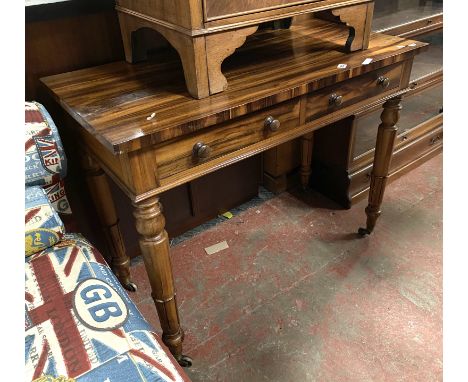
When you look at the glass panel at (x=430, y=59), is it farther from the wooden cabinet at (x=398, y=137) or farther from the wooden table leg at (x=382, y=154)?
the wooden table leg at (x=382, y=154)

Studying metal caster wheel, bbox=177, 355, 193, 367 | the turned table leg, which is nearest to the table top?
the turned table leg

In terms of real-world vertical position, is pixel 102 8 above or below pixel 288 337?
above

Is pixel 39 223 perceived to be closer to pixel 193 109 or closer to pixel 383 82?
pixel 193 109

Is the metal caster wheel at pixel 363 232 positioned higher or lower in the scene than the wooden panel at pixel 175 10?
lower

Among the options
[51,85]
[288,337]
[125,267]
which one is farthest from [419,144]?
[51,85]

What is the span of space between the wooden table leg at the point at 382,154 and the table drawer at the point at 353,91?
118 mm

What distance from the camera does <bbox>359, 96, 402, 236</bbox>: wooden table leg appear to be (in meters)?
1.49

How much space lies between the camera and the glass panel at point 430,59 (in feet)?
6.94

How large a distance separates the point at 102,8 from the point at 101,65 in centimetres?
17

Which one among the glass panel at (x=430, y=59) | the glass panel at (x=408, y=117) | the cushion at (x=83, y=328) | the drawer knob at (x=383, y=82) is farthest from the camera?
the glass panel at (x=430, y=59)

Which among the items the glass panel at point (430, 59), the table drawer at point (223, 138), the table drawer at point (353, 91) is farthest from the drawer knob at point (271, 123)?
the glass panel at point (430, 59)

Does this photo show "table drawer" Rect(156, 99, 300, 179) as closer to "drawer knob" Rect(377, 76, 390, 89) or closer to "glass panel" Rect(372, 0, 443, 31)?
"drawer knob" Rect(377, 76, 390, 89)

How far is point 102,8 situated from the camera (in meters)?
1.21

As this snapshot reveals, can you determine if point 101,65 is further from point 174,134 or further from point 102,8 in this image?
point 174,134
